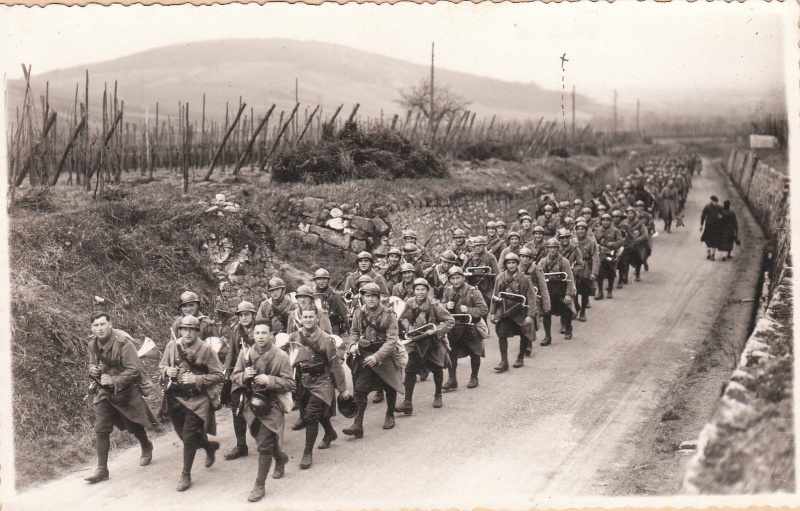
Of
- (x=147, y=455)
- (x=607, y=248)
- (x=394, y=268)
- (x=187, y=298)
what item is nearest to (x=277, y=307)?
(x=187, y=298)

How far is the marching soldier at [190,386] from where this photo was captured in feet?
22.7

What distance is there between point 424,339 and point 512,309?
2.13 metres

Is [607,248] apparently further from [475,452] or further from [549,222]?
[475,452]

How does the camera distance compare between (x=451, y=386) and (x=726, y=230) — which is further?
(x=726, y=230)

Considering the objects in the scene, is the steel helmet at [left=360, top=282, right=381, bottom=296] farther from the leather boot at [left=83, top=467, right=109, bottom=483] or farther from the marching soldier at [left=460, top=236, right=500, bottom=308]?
the marching soldier at [left=460, top=236, right=500, bottom=308]

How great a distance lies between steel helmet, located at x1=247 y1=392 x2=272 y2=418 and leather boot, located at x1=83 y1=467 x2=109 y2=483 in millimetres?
1749

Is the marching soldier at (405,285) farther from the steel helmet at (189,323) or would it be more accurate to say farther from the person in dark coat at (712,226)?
the person in dark coat at (712,226)

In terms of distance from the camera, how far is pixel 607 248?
1494cm

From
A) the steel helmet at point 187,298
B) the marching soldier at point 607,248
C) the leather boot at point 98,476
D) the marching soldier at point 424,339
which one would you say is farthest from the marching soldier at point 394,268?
the leather boot at point 98,476

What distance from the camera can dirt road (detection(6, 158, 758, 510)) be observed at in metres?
6.65

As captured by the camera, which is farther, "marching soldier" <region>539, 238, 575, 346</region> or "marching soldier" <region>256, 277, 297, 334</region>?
"marching soldier" <region>539, 238, 575, 346</region>

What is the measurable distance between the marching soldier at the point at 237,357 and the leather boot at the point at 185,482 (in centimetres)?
75

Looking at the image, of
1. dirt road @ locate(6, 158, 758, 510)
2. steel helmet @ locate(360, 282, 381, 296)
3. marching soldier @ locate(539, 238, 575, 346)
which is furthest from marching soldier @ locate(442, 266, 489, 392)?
marching soldier @ locate(539, 238, 575, 346)

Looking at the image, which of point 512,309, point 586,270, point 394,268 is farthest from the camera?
point 586,270
